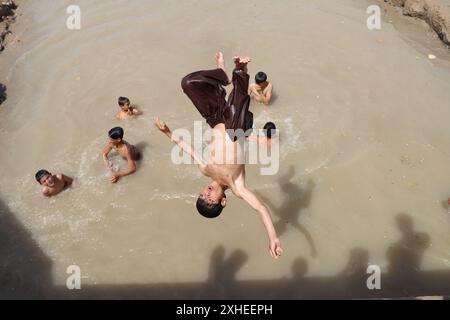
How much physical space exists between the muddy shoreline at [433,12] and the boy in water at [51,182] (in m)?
7.14

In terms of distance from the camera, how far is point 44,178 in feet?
16.5

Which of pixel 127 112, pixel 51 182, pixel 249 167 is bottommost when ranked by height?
pixel 51 182

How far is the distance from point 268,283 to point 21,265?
3.11 metres

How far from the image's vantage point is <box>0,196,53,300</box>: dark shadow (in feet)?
15.2

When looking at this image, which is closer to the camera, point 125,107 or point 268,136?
point 268,136

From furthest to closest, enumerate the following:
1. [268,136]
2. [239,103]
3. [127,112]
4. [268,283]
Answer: [127,112]
[268,136]
[268,283]
[239,103]

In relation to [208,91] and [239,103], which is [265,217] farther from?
[208,91]

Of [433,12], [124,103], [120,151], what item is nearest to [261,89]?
[124,103]

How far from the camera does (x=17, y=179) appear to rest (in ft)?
18.8

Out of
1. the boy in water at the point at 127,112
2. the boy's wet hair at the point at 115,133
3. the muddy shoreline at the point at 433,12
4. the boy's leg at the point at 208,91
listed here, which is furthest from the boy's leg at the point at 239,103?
the muddy shoreline at the point at 433,12

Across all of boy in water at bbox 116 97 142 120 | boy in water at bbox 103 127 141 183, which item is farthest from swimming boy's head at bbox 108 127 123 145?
boy in water at bbox 116 97 142 120

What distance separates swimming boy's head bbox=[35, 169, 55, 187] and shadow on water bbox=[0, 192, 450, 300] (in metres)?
0.95

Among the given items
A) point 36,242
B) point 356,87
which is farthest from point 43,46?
point 356,87
